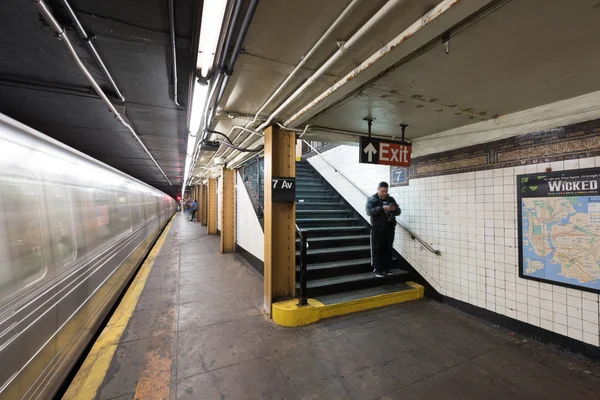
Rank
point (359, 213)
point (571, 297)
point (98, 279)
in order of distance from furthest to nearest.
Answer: point (359, 213), point (98, 279), point (571, 297)

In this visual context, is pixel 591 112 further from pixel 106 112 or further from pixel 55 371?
pixel 106 112

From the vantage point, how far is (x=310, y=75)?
2.29 meters

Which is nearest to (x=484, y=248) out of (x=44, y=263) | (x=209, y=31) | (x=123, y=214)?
(x=209, y=31)

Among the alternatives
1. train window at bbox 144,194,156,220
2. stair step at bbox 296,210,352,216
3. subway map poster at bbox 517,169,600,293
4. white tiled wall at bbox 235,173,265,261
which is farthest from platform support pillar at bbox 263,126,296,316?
train window at bbox 144,194,156,220

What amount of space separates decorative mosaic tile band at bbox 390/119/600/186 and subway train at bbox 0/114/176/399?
4.78m

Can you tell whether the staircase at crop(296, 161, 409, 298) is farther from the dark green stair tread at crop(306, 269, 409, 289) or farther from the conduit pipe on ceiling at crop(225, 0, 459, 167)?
the conduit pipe on ceiling at crop(225, 0, 459, 167)

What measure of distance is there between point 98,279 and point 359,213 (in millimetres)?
4745

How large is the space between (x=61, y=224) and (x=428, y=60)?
369 centimetres

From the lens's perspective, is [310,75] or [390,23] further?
[310,75]

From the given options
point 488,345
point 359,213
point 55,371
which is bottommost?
point 488,345

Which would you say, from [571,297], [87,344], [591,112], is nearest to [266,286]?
[87,344]

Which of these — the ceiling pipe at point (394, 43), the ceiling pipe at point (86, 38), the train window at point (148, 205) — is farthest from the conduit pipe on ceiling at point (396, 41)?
the train window at point (148, 205)

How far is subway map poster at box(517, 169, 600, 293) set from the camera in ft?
8.07

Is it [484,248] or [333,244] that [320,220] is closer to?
[333,244]
